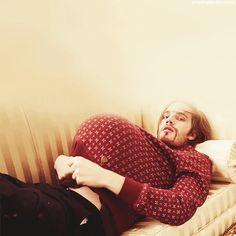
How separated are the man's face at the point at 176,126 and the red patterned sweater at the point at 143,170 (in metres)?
0.10

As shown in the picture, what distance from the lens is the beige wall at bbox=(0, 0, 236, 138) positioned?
4.89ft

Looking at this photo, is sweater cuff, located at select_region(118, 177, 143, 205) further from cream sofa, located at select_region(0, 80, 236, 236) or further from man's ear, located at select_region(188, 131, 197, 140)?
man's ear, located at select_region(188, 131, 197, 140)

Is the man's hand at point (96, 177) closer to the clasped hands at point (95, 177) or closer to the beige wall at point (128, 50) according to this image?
the clasped hands at point (95, 177)

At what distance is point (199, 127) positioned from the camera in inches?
60.7

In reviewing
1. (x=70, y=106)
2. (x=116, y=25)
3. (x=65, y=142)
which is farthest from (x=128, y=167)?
(x=116, y=25)

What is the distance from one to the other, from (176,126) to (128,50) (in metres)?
0.69

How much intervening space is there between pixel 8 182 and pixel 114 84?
104cm

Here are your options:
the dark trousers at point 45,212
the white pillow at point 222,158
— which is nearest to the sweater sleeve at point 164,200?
the dark trousers at point 45,212

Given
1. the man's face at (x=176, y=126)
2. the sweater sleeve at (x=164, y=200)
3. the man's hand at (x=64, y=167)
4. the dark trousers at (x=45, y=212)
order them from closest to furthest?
the dark trousers at (x=45, y=212) < the sweater sleeve at (x=164, y=200) < the man's hand at (x=64, y=167) < the man's face at (x=176, y=126)

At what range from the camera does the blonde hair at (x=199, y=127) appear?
153 cm

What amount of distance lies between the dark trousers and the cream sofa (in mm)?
193

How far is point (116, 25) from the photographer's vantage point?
77.0 inches

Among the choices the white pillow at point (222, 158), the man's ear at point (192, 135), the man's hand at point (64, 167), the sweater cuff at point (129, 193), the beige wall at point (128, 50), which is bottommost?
the white pillow at point (222, 158)

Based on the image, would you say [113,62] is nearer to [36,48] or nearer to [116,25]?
[116,25]
